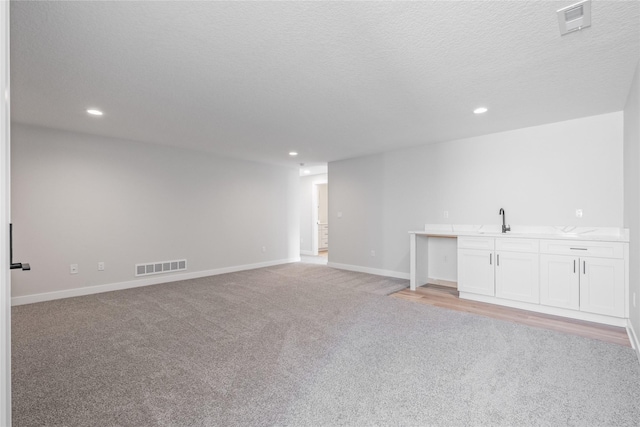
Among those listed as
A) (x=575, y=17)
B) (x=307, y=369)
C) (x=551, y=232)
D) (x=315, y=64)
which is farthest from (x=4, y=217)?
(x=551, y=232)

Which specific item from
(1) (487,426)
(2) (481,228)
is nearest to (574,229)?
(2) (481,228)

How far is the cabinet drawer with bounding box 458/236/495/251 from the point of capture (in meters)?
4.07

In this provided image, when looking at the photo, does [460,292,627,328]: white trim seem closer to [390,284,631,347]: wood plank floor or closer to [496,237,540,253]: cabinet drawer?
[390,284,631,347]: wood plank floor

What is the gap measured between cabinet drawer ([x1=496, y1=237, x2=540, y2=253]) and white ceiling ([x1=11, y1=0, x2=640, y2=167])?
1523 millimetres

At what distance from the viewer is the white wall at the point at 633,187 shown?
2604 mm

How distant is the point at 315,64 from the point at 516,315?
3497 mm

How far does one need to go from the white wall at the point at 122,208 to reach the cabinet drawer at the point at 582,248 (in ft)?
17.2

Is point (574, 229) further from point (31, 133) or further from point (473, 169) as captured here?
point (31, 133)

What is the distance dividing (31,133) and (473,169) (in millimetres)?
6301

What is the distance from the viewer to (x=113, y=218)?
488cm

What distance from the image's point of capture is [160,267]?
5344 millimetres

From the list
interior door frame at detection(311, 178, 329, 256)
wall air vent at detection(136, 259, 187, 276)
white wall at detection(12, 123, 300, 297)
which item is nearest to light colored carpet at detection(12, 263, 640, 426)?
white wall at detection(12, 123, 300, 297)

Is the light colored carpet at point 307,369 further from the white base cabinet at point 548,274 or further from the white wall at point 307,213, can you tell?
the white wall at point 307,213

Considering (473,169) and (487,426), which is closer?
(487,426)
